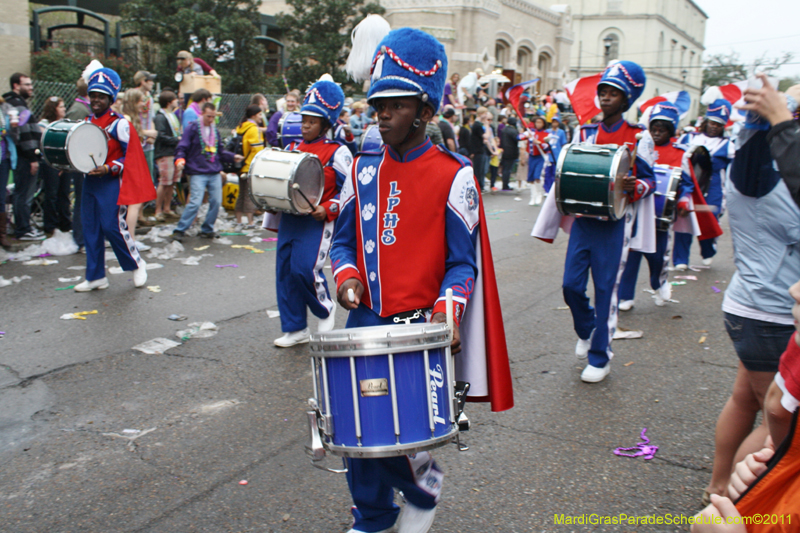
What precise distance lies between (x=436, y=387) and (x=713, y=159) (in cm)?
779

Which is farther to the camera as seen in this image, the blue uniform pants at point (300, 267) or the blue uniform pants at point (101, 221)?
the blue uniform pants at point (101, 221)

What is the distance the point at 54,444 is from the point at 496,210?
11488mm

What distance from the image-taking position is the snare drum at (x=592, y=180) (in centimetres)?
454

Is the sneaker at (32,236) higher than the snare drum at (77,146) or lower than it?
lower

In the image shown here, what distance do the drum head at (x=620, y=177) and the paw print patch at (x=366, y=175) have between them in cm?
231

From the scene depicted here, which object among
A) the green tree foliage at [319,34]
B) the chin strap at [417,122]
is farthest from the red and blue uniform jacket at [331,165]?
the green tree foliage at [319,34]

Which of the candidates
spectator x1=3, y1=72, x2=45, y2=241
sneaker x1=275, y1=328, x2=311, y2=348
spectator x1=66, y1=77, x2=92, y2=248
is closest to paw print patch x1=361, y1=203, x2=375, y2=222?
sneaker x1=275, y1=328, x2=311, y2=348

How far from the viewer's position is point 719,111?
8828mm

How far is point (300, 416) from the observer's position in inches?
168

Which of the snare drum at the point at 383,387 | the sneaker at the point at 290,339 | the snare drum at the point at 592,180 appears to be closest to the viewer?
the snare drum at the point at 383,387

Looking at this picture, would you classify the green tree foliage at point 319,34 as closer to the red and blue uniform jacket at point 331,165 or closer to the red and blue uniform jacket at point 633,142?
the red and blue uniform jacket at point 331,165

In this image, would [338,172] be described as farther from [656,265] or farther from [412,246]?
[656,265]

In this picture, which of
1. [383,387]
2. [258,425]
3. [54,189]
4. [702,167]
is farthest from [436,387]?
[54,189]

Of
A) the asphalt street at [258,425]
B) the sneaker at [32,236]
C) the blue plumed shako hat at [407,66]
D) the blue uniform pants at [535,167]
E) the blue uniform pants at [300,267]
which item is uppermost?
Result: the blue plumed shako hat at [407,66]
